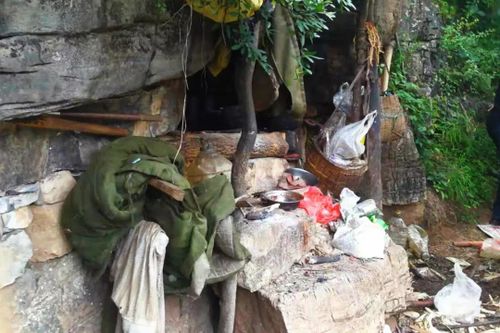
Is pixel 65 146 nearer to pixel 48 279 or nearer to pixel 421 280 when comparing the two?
pixel 48 279

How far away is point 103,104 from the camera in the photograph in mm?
3361

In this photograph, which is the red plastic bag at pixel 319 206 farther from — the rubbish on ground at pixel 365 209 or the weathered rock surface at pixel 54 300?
the weathered rock surface at pixel 54 300

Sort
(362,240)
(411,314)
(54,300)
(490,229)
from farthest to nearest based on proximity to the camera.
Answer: (490,229) < (411,314) < (362,240) < (54,300)

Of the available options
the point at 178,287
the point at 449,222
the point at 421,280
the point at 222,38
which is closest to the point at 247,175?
the point at 222,38

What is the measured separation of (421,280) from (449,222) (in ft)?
6.19

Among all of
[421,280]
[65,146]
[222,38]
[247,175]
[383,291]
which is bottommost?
[421,280]

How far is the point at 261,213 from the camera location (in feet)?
13.9

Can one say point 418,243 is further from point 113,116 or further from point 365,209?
point 113,116

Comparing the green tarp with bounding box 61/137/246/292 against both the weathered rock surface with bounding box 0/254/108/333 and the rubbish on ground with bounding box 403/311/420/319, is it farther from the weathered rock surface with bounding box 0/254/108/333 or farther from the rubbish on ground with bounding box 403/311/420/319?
the rubbish on ground with bounding box 403/311/420/319

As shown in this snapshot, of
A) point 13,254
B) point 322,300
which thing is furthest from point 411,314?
point 13,254

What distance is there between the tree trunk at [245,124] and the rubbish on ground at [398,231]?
2974 mm

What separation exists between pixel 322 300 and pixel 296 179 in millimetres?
1349

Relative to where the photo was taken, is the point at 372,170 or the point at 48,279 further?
the point at 372,170

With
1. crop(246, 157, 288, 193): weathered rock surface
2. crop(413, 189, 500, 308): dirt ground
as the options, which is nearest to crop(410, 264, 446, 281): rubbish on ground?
crop(413, 189, 500, 308): dirt ground
